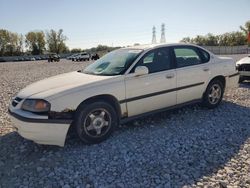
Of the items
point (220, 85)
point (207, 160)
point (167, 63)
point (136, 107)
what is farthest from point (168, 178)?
point (220, 85)

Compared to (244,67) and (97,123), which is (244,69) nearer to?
(244,67)

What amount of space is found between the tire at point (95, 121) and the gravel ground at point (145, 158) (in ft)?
0.52

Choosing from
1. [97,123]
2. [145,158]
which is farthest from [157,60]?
[145,158]

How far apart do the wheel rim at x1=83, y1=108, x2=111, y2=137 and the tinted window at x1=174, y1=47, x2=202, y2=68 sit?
1.89 metres

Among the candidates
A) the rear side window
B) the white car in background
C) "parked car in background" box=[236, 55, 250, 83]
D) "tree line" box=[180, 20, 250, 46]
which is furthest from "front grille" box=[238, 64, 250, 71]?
"tree line" box=[180, 20, 250, 46]

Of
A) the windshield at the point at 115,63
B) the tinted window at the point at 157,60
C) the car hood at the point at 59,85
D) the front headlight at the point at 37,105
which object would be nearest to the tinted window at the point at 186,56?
the tinted window at the point at 157,60

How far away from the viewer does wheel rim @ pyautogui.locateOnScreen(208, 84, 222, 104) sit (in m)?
5.93

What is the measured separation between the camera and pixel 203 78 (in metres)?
5.64

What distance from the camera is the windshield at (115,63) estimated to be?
471 cm

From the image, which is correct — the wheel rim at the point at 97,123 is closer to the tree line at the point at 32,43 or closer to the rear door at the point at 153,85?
the rear door at the point at 153,85

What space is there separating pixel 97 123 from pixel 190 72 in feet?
7.51

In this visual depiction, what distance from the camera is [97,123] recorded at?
4.27 meters

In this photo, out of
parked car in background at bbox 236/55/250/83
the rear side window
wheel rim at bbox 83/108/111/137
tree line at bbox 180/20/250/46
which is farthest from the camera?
tree line at bbox 180/20/250/46

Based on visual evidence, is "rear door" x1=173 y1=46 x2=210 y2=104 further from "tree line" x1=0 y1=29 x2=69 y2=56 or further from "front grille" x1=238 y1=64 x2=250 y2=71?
"tree line" x1=0 y1=29 x2=69 y2=56
